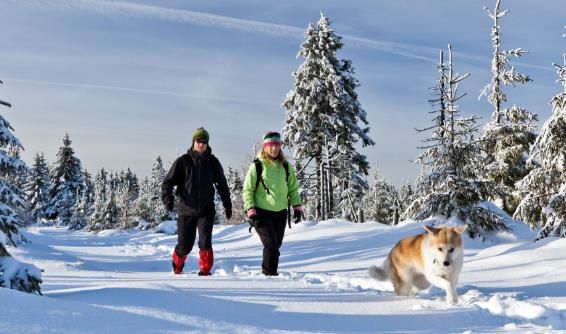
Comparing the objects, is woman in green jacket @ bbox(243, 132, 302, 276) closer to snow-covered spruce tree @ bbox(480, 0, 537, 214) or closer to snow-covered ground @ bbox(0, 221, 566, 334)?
snow-covered ground @ bbox(0, 221, 566, 334)

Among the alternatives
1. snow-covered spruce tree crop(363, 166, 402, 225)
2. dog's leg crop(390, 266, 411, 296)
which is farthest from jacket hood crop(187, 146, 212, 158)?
snow-covered spruce tree crop(363, 166, 402, 225)

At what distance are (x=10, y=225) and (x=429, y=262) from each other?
5.40 meters

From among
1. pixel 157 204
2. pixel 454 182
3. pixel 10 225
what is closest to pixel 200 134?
pixel 10 225

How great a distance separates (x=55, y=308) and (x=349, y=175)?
27275 millimetres

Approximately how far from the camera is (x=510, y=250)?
10.2 metres

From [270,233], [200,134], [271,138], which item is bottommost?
[270,233]

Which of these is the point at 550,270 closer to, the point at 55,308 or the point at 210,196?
the point at 210,196

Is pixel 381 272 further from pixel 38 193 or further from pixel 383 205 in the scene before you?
pixel 38 193

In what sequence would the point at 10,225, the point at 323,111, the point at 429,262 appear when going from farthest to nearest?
the point at 323,111, the point at 10,225, the point at 429,262

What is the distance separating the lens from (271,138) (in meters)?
8.05

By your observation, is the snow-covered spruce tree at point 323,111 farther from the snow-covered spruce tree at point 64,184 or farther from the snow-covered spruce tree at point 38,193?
the snow-covered spruce tree at point 38,193

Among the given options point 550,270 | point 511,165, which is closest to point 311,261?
point 550,270

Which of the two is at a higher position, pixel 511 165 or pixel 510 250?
→ pixel 511 165

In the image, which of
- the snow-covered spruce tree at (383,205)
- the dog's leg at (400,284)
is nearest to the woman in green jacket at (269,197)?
the dog's leg at (400,284)
